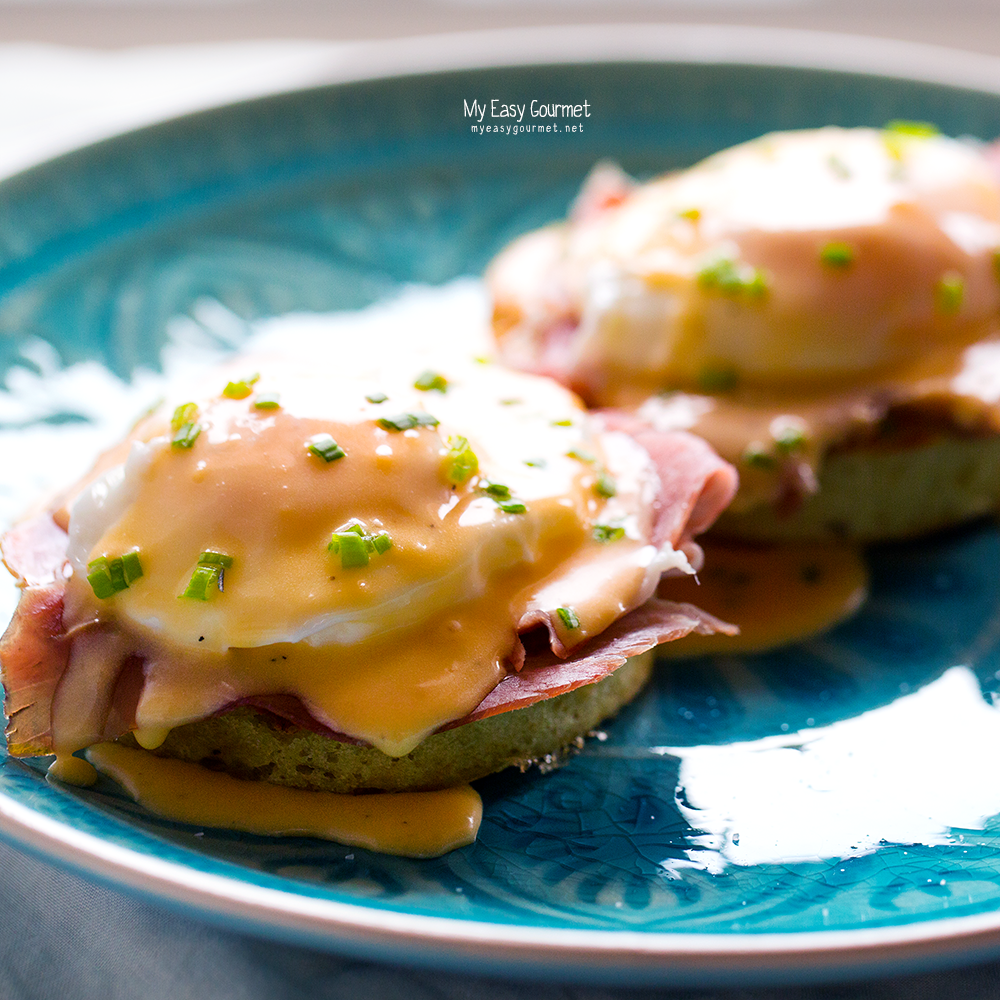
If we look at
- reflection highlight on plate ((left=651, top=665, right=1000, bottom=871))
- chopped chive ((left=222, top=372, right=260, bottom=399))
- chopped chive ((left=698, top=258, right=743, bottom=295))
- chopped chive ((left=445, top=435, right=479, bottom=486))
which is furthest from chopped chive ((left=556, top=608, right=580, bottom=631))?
chopped chive ((left=698, top=258, right=743, bottom=295))

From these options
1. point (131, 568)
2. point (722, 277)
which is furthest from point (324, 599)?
point (722, 277)

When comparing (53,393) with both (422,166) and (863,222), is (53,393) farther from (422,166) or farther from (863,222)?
(863,222)

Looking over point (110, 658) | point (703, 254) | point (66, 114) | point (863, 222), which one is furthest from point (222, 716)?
point (66, 114)

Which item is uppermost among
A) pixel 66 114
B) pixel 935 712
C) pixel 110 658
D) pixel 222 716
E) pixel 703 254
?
pixel 66 114

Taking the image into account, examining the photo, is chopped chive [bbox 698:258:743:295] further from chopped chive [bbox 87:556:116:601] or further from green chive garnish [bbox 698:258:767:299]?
chopped chive [bbox 87:556:116:601]

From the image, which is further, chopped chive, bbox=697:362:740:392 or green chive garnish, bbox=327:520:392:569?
chopped chive, bbox=697:362:740:392

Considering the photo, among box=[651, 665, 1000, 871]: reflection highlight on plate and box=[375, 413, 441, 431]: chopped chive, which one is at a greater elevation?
box=[375, 413, 441, 431]: chopped chive

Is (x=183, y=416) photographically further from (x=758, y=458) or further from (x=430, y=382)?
(x=758, y=458)
